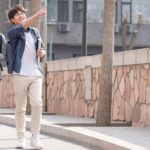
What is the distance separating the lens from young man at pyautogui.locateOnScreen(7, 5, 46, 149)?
982cm

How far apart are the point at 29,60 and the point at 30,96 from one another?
19.1 inches

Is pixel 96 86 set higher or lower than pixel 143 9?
lower

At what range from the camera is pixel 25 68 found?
32.3 feet

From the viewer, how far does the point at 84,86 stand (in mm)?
18734

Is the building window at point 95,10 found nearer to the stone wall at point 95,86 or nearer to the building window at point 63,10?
the building window at point 63,10

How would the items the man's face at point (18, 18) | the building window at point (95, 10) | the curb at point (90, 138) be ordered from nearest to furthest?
the curb at point (90, 138) → the man's face at point (18, 18) → the building window at point (95, 10)

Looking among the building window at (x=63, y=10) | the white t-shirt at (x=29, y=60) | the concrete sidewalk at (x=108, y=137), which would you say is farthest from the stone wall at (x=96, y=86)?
the building window at (x=63, y=10)

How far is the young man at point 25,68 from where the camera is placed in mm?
9820

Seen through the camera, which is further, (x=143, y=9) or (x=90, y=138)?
(x=143, y=9)

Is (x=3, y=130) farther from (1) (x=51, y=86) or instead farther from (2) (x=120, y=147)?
(1) (x=51, y=86)

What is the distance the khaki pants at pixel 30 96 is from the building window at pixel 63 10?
158 feet

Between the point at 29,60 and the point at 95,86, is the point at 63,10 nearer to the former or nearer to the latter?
the point at 95,86

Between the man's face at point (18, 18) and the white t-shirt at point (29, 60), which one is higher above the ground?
the man's face at point (18, 18)

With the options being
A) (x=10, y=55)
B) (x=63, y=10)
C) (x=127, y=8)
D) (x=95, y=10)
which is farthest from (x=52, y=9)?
(x=10, y=55)
